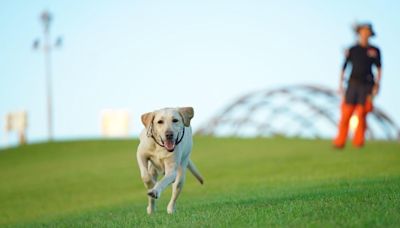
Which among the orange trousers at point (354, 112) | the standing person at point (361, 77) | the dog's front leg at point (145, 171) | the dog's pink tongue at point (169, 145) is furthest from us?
the orange trousers at point (354, 112)

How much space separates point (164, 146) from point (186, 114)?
0.46m

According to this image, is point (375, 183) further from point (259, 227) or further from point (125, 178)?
point (125, 178)

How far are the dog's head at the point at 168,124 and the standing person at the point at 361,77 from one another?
10.7 meters

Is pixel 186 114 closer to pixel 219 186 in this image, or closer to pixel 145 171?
pixel 145 171

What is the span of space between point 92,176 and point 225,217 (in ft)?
50.2

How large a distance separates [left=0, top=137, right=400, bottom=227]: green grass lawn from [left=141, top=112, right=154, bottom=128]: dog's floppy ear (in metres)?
1.07

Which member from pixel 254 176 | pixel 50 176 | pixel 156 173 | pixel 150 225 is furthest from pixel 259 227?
pixel 50 176

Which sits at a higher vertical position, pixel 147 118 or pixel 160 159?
pixel 147 118

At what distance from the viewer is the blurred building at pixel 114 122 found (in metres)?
53.0

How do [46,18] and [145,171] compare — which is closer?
[145,171]

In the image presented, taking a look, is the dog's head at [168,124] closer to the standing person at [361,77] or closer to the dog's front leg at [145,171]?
the dog's front leg at [145,171]

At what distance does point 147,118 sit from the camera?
313 inches

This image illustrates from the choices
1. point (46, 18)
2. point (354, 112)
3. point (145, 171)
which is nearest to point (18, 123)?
point (46, 18)

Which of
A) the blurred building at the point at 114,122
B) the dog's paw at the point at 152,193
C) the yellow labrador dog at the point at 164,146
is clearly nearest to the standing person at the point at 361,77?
the yellow labrador dog at the point at 164,146
